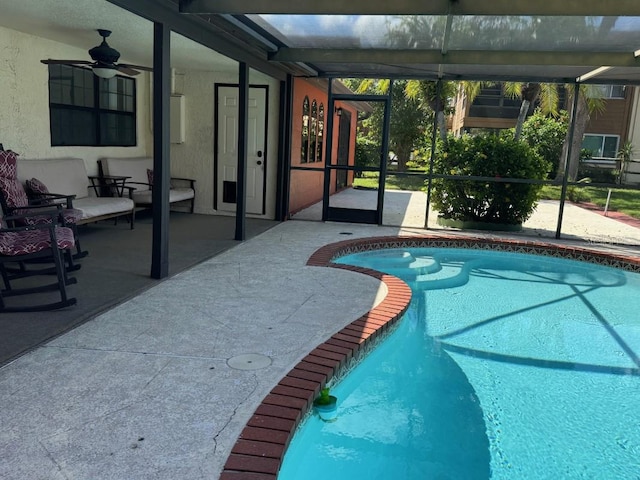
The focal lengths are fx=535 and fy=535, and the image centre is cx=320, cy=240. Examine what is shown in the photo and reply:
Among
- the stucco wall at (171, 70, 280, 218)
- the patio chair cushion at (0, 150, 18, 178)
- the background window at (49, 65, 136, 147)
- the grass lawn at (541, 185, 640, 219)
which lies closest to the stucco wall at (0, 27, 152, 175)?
the background window at (49, 65, 136, 147)

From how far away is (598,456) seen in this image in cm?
294

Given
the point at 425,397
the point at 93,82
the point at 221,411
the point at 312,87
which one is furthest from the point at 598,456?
the point at 312,87

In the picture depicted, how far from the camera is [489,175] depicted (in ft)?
29.6

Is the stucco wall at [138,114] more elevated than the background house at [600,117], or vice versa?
the background house at [600,117]

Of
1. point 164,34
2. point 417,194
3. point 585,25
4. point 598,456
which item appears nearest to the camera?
point 598,456

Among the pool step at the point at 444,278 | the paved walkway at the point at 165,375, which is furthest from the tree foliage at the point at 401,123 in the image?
the paved walkway at the point at 165,375

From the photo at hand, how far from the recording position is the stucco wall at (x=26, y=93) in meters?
6.16

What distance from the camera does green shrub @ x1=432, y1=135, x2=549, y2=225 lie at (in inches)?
352

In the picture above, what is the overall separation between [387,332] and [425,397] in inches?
29.0

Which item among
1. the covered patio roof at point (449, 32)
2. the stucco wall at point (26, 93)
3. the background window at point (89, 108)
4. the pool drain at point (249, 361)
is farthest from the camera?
the background window at point (89, 108)

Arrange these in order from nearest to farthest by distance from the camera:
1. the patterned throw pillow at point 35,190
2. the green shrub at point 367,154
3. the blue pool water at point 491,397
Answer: the blue pool water at point 491,397 < the patterned throw pillow at point 35,190 < the green shrub at point 367,154

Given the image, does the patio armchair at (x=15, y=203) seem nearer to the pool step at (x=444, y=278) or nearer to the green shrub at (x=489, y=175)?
the pool step at (x=444, y=278)

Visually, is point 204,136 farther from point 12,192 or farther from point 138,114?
point 12,192

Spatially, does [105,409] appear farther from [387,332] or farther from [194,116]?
[194,116]
